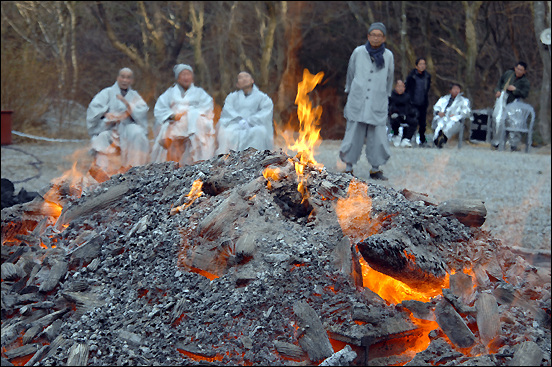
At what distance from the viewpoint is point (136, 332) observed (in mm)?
3051

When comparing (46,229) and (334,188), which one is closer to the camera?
(334,188)

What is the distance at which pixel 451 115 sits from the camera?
517 inches

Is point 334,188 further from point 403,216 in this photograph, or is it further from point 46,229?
point 46,229

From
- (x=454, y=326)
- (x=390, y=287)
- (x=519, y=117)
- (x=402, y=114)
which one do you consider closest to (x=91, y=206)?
(x=390, y=287)

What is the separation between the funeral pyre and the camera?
2930mm

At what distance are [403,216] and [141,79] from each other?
50.6 feet

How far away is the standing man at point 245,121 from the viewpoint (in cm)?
732

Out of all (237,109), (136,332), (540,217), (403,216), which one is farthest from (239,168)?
(540,217)

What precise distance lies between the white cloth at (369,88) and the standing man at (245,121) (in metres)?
1.21

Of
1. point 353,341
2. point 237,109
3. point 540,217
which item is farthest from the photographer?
point 237,109

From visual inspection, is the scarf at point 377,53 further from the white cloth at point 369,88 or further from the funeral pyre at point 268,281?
the funeral pyre at point 268,281

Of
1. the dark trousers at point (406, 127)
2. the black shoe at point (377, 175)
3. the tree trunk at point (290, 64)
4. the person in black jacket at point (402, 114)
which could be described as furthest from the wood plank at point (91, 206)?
the tree trunk at point (290, 64)

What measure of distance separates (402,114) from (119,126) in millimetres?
6976

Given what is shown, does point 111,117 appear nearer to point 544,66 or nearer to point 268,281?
point 268,281
